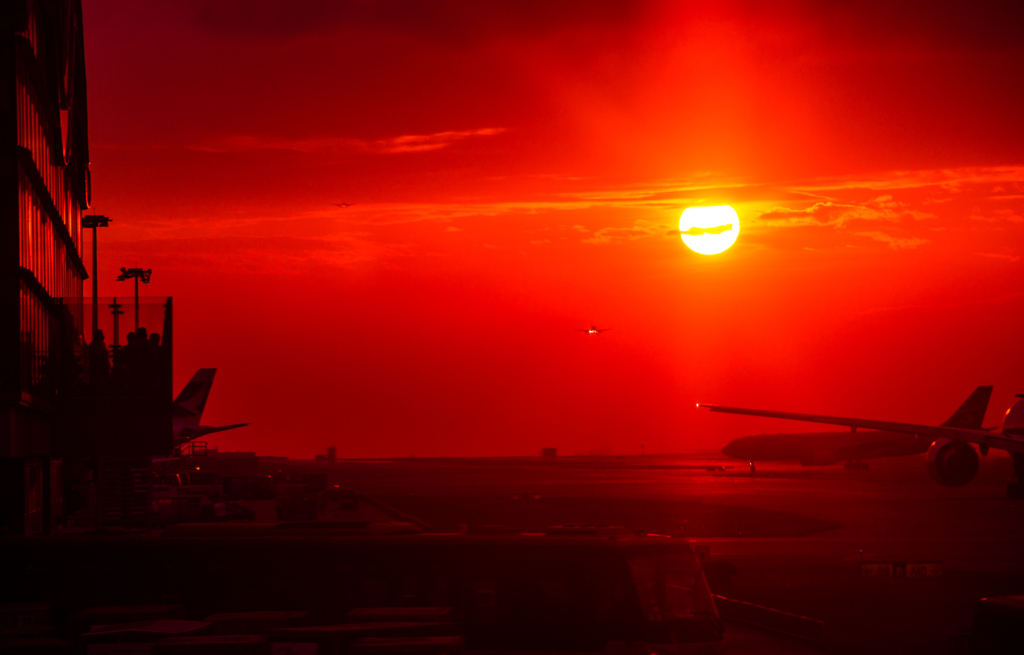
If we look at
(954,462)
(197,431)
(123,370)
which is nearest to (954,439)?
(954,462)

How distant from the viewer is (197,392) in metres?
95.3

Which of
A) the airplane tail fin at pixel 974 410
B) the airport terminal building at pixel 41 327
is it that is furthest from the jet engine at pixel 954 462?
the airport terminal building at pixel 41 327

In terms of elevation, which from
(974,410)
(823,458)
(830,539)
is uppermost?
(974,410)

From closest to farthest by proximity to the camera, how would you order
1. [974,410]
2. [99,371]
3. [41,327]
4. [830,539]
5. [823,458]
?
[41,327], [99,371], [830,539], [974,410], [823,458]

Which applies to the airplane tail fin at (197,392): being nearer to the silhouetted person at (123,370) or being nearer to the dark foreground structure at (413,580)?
the silhouetted person at (123,370)

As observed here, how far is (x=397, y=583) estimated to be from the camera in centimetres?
1532

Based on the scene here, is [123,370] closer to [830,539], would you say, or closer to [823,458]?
[830,539]

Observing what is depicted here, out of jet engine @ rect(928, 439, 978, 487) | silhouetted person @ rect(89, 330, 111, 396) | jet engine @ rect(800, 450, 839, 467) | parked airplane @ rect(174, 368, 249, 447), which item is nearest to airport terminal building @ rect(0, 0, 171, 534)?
silhouetted person @ rect(89, 330, 111, 396)

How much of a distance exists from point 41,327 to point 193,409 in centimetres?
6629

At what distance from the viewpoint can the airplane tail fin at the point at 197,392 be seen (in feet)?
306

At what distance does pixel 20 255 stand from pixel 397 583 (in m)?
15.3

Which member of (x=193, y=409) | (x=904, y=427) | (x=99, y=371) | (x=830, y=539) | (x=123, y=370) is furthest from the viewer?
(x=193, y=409)

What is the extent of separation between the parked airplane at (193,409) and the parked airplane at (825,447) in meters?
59.7

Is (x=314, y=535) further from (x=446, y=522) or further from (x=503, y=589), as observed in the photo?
(x=446, y=522)
